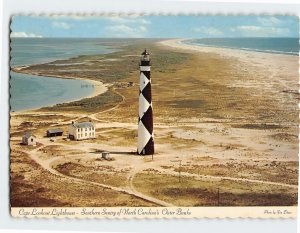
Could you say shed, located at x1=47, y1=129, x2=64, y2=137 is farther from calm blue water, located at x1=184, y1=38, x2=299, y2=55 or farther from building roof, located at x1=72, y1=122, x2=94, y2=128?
calm blue water, located at x1=184, y1=38, x2=299, y2=55

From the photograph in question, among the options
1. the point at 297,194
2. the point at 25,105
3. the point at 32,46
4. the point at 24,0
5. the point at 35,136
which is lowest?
the point at 297,194

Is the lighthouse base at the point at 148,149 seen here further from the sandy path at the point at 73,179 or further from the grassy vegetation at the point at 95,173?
the sandy path at the point at 73,179

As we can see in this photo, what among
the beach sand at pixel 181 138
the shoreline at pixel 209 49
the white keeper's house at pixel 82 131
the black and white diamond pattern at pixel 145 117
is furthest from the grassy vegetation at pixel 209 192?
the shoreline at pixel 209 49

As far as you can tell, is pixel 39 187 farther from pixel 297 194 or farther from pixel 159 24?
pixel 297 194

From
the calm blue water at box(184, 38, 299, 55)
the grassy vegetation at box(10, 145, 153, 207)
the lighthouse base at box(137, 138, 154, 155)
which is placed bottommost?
the grassy vegetation at box(10, 145, 153, 207)

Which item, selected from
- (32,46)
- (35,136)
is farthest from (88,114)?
(32,46)

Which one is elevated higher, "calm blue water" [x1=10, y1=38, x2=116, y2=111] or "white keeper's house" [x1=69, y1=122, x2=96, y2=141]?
"calm blue water" [x1=10, y1=38, x2=116, y2=111]

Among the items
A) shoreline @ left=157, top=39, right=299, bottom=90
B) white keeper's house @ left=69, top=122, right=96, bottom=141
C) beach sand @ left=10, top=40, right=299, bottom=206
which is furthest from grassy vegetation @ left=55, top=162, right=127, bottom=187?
shoreline @ left=157, top=39, right=299, bottom=90
